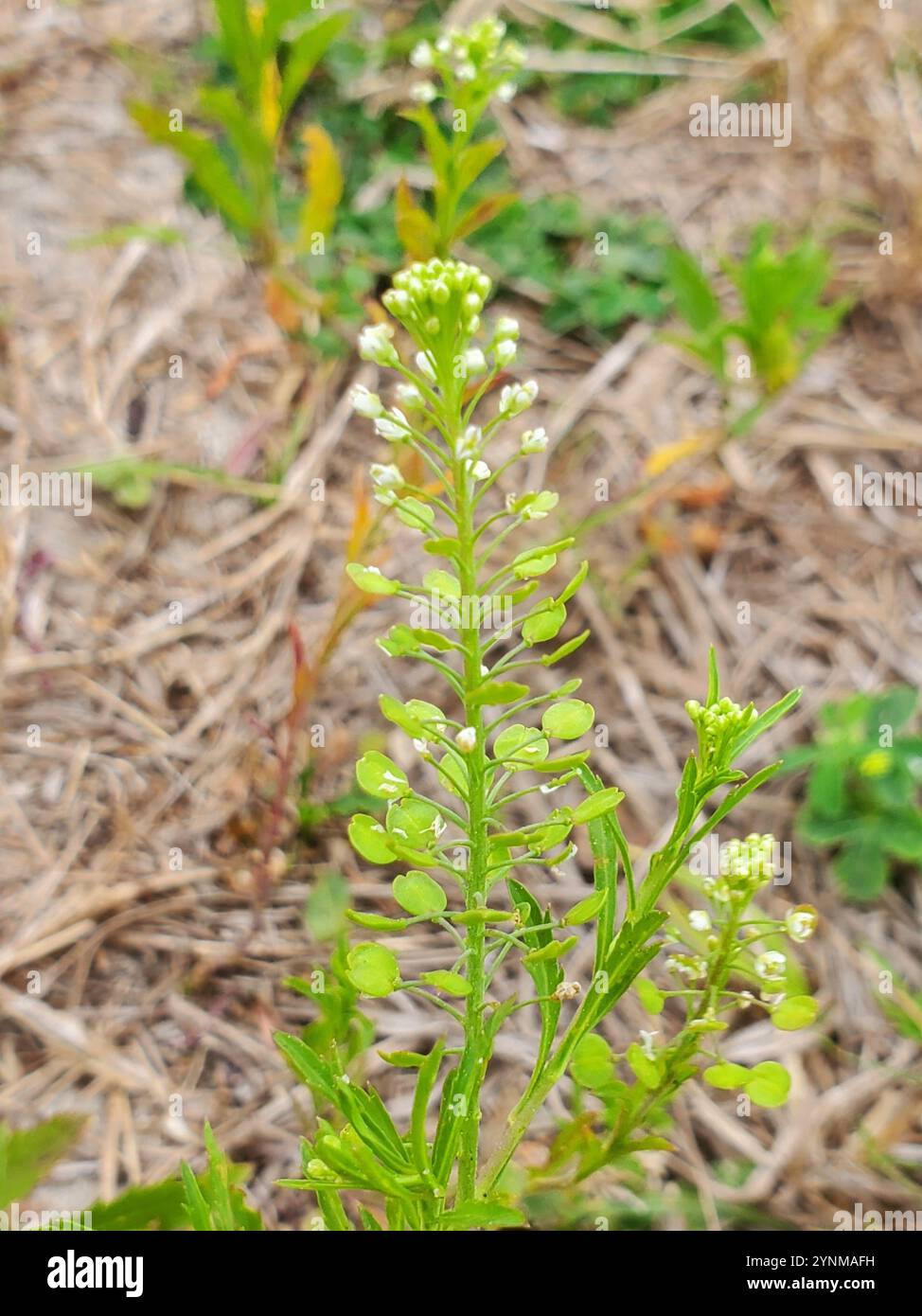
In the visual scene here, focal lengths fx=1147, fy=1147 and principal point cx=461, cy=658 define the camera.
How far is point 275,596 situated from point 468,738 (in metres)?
1.13

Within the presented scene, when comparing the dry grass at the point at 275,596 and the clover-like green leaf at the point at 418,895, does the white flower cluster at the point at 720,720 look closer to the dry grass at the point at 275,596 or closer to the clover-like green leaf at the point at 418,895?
the clover-like green leaf at the point at 418,895

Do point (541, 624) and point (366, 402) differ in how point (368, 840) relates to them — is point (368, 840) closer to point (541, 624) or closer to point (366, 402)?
point (541, 624)

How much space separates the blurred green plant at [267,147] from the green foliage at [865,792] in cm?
119

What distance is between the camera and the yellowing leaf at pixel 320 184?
1951 mm

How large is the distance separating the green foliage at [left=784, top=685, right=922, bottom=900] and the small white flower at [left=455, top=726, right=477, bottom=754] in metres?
0.96

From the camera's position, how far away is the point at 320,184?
78.5 inches

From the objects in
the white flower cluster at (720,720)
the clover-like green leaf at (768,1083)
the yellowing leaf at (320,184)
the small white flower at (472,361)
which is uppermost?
the yellowing leaf at (320,184)

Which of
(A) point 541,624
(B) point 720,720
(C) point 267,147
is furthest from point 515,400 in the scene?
(C) point 267,147

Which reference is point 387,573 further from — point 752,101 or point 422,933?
point 752,101

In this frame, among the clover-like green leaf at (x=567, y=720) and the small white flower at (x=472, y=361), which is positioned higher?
the small white flower at (x=472, y=361)

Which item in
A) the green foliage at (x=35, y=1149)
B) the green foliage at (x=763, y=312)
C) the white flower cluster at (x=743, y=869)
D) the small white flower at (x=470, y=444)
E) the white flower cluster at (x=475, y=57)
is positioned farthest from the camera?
the green foliage at (x=763, y=312)

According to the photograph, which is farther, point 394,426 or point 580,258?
point 580,258

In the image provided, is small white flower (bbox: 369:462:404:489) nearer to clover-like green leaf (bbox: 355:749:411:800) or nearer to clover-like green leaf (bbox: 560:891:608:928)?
clover-like green leaf (bbox: 355:749:411:800)

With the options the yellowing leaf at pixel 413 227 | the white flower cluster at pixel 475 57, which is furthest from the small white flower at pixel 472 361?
the yellowing leaf at pixel 413 227
